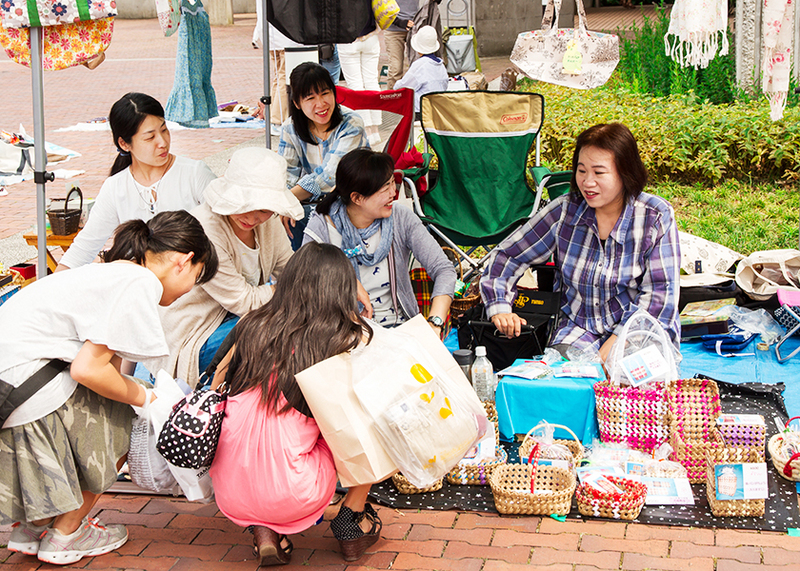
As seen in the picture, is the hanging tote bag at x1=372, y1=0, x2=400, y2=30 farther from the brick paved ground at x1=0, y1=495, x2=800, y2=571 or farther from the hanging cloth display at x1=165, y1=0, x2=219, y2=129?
the brick paved ground at x1=0, y1=495, x2=800, y2=571

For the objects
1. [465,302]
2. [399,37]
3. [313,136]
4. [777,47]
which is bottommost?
[465,302]

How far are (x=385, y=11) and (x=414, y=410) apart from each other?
2684 millimetres

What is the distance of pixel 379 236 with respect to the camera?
12.2 ft

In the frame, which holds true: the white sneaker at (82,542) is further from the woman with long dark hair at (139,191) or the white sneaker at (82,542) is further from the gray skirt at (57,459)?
the woman with long dark hair at (139,191)

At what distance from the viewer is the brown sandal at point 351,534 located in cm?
266

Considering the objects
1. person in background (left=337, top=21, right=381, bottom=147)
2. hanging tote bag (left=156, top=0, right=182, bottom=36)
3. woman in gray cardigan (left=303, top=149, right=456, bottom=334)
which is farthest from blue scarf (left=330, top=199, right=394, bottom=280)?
person in background (left=337, top=21, right=381, bottom=147)

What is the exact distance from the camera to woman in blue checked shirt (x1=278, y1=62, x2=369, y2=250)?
14.5 ft

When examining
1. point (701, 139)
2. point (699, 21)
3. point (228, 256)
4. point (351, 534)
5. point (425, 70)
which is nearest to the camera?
point (351, 534)

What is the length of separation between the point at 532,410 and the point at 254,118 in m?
Result: 8.52

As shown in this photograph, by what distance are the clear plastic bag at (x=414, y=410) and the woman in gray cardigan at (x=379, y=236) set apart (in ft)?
3.58

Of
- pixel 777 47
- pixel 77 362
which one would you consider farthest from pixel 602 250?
pixel 77 362

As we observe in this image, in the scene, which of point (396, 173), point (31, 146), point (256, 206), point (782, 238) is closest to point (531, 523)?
point (256, 206)

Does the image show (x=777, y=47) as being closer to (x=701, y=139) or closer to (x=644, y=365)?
(x=644, y=365)

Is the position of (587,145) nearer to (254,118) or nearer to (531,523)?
(531,523)
